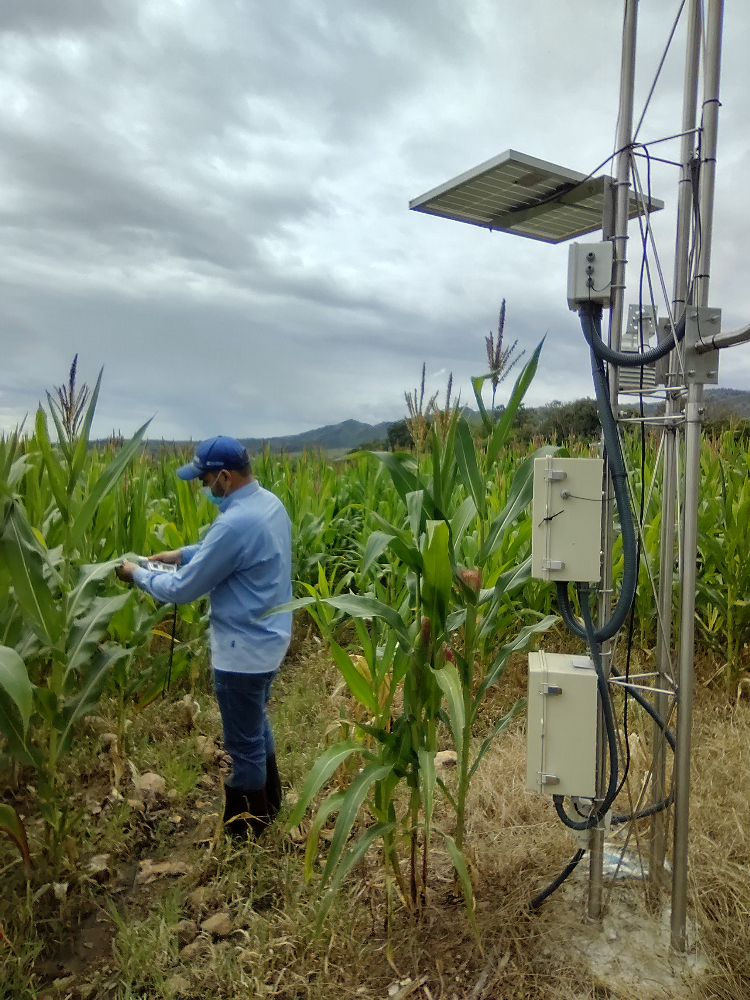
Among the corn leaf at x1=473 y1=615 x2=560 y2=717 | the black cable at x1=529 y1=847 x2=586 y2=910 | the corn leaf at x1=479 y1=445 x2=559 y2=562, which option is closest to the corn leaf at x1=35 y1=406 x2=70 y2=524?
the corn leaf at x1=479 y1=445 x2=559 y2=562

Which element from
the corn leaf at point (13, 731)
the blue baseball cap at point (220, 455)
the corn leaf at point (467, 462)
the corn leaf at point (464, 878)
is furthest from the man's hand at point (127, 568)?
the corn leaf at point (464, 878)

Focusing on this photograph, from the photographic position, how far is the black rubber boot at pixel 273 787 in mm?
3178

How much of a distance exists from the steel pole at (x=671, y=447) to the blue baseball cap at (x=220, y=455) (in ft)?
5.57

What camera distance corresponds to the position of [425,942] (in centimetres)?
230

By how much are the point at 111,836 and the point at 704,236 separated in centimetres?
313

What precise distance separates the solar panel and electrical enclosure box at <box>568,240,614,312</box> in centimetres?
26

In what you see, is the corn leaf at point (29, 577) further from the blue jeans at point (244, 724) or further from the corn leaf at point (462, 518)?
the corn leaf at point (462, 518)

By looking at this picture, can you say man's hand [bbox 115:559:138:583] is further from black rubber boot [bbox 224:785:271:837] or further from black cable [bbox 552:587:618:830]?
black cable [bbox 552:587:618:830]

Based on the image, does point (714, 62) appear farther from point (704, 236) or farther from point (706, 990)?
point (706, 990)

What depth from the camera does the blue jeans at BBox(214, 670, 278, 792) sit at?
2.90m

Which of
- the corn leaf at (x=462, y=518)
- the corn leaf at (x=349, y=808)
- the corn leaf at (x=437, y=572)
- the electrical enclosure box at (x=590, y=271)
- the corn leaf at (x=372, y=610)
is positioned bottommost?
the corn leaf at (x=349, y=808)

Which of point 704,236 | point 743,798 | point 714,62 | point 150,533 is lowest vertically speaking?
point 743,798

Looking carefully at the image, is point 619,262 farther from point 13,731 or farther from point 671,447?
point 13,731

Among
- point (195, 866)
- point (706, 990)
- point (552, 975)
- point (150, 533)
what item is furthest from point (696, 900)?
point (150, 533)
